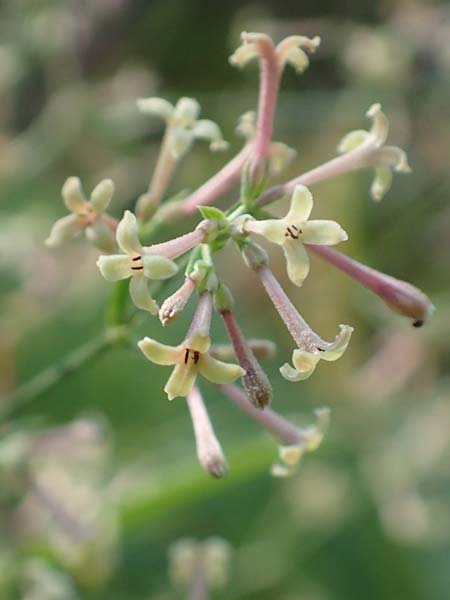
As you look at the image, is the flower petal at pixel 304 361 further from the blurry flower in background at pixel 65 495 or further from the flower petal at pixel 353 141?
the blurry flower in background at pixel 65 495

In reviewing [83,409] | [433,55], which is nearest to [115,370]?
[83,409]

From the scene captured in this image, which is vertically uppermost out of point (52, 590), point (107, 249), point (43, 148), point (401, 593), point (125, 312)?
point (107, 249)

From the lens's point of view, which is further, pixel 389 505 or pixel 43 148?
pixel 43 148

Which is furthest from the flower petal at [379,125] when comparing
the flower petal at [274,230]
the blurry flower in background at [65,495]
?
the blurry flower in background at [65,495]

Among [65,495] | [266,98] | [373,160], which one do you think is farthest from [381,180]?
[65,495]

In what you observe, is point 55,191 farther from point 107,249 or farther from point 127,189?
point 107,249

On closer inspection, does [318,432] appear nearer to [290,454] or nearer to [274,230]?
[290,454]

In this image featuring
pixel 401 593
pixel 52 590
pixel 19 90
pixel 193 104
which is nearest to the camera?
pixel 193 104
